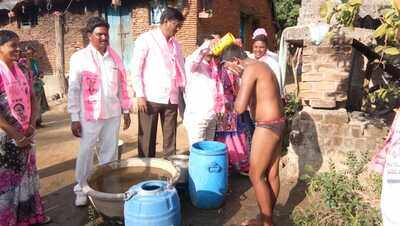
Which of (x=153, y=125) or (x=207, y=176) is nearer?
(x=207, y=176)

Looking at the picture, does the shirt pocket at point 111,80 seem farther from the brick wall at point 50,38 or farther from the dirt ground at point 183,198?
the brick wall at point 50,38

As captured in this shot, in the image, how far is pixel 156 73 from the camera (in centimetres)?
437

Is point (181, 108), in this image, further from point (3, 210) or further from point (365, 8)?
point (365, 8)

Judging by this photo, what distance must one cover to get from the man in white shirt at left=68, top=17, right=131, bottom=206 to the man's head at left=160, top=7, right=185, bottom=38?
646 mm

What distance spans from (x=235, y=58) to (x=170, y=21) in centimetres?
103

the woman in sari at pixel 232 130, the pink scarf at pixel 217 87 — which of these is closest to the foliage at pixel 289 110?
the woman in sari at pixel 232 130

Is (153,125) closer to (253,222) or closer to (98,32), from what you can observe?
(98,32)

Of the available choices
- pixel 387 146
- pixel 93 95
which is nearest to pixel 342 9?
pixel 387 146

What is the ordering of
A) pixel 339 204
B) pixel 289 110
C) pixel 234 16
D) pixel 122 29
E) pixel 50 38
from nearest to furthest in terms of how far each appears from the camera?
pixel 339 204 < pixel 289 110 < pixel 122 29 < pixel 50 38 < pixel 234 16

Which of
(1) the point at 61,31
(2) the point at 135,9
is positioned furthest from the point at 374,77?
(1) the point at 61,31

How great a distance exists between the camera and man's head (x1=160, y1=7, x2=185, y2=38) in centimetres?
425

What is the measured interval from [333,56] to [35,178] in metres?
3.43

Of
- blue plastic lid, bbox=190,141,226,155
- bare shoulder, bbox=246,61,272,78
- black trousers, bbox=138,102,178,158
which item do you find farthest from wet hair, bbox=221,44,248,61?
black trousers, bbox=138,102,178,158

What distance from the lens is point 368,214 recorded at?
344 cm
